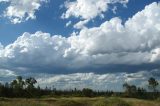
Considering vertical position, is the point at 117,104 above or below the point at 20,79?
below

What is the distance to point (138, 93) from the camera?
17775 cm

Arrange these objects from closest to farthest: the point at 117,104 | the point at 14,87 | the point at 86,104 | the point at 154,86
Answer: the point at 117,104 → the point at 86,104 → the point at 14,87 → the point at 154,86

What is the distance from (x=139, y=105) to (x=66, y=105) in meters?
19.5

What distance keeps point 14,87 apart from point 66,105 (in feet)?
307

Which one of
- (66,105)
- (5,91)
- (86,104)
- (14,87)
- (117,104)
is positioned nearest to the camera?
(117,104)

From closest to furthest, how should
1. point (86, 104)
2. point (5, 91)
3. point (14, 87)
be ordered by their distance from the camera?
1. point (86, 104)
2. point (5, 91)
3. point (14, 87)

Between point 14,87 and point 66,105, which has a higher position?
point 14,87

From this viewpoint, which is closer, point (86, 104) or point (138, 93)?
point (86, 104)

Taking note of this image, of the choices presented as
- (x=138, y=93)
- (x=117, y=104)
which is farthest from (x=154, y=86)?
(x=117, y=104)

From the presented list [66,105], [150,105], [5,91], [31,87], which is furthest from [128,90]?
[66,105]

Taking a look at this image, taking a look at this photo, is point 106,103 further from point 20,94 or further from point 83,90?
point 83,90

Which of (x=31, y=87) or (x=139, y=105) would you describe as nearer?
(x=139, y=105)

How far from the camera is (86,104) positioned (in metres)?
78.6

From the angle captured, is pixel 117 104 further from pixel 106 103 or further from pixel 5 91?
pixel 5 91
